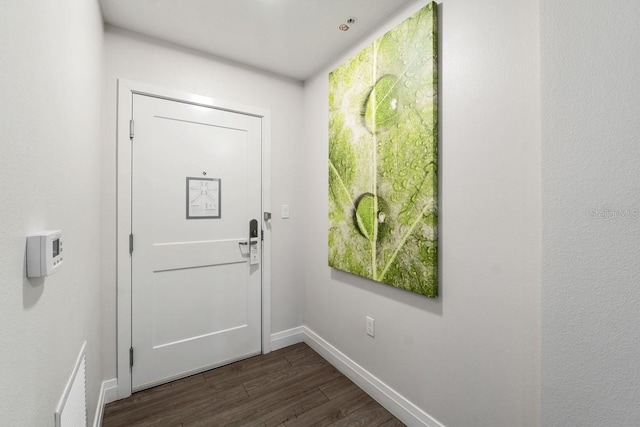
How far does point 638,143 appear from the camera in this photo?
2.58 feet

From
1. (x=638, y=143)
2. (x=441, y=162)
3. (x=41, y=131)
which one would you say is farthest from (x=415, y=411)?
(x=41, y=131)

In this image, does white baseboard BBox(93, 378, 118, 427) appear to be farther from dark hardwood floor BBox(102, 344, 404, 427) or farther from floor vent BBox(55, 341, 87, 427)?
floor vent BBox(55, 341, 87, 427)

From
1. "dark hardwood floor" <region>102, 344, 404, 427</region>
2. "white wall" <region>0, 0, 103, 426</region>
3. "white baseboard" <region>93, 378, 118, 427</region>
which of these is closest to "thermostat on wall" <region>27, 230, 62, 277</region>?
"white wall" <region>0, 0, 103, 426</region>

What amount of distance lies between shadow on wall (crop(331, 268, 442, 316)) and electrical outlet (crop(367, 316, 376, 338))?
194mm

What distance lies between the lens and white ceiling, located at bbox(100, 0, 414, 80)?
1631 millimetres

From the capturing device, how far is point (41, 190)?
722 millimetres

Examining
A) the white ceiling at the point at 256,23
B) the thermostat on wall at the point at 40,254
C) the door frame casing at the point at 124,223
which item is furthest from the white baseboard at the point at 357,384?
the white ceiling at the point at 256,23

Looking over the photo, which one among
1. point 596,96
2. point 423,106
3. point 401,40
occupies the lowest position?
point 596,96

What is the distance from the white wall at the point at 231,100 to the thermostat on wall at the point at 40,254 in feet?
4.34

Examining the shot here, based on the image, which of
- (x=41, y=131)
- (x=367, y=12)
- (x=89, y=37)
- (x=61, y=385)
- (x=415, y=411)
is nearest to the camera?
(x=41, y=131)

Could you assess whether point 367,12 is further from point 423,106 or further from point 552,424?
point 552,424

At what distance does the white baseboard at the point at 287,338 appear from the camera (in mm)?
2441

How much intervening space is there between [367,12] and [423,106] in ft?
2.49

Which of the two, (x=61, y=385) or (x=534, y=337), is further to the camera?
(x=534, y=337)
